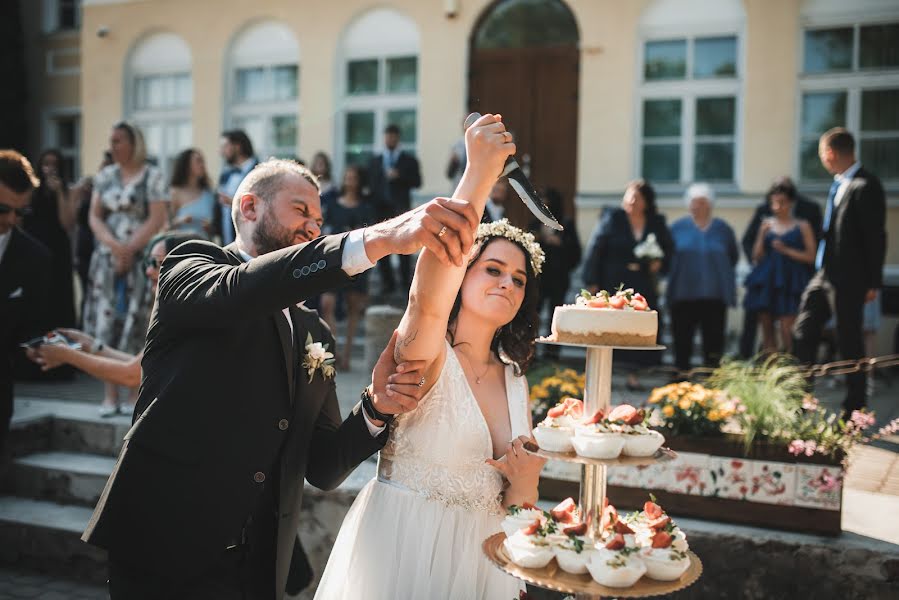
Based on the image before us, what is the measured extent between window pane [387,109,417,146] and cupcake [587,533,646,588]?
1146 cm

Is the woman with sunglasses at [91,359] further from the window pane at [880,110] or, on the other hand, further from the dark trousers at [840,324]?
the window pane at [880,110]

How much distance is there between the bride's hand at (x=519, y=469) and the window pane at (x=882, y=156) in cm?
986

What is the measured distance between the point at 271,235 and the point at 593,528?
4.32 ft

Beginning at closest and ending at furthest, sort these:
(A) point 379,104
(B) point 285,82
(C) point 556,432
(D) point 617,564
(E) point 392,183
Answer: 1. (D) point 617,564
2. (C) point 556,432
3. (E) point 392,183
4. (A) point 379,104
5. (B) point 285,82

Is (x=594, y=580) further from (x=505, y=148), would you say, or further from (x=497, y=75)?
(x=497, y=75)

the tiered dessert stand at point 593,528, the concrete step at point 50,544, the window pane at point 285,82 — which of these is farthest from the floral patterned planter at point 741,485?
the window pane at point 285,82

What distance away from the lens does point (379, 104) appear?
13.5m

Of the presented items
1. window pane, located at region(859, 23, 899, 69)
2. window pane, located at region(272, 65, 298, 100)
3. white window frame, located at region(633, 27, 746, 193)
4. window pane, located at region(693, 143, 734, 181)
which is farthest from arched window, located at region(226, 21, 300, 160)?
window pane, located at region(859, 23, 899, 69)

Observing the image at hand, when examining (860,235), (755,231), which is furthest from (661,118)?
(860,235)

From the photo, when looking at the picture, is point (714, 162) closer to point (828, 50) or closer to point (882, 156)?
point (828, 50)

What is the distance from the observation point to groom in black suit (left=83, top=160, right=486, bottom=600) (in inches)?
93.9

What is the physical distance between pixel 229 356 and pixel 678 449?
2663mm

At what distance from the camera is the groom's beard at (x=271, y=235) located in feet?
8.45

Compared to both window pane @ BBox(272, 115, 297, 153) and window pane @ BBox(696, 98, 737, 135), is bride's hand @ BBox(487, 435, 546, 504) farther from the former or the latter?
window pane @ BBox(272, 115, 297, 153)
